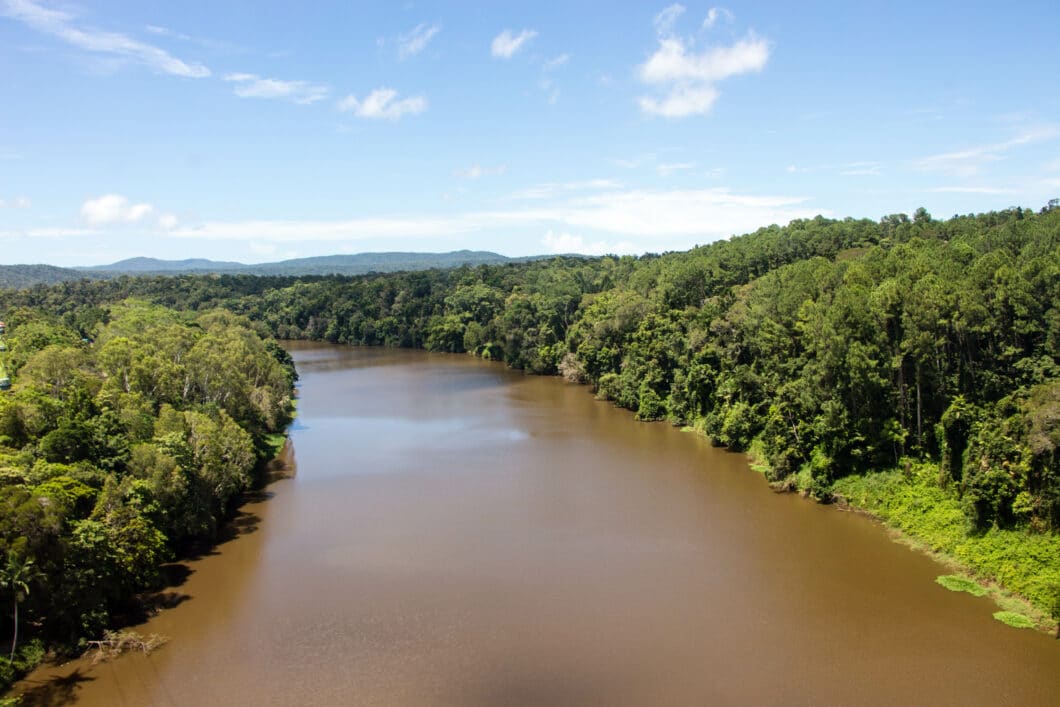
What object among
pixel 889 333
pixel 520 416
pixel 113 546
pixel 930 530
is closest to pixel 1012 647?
pixel 930 530

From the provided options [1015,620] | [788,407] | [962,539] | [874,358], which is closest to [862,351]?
[874,358]

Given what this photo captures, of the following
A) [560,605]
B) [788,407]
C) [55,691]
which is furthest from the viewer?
[788,407]

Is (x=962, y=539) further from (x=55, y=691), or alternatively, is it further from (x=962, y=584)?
(x=55, y=691)

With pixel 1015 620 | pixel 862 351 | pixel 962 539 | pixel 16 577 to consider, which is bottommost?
pixel 1015 620

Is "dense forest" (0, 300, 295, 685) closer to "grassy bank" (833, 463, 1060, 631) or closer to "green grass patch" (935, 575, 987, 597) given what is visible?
"green grass patch" (935, 575, 987, 597)

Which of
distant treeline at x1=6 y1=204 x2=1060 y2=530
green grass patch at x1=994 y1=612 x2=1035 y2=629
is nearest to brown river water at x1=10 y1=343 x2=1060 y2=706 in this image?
green grass patch at x1=994 y1=612 x2=1035 y2=629

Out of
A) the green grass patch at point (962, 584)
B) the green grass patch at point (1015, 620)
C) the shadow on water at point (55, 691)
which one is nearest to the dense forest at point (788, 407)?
the green grass patch at point (962, 584)

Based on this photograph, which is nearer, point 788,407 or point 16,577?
point 16,577

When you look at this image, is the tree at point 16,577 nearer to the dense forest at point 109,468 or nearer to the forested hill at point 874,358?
the dense forest at point 109,468
